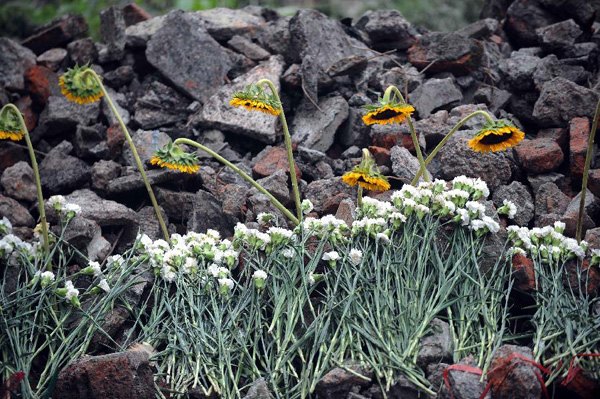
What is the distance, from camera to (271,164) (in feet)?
12.4

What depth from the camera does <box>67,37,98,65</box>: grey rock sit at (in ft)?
15.1

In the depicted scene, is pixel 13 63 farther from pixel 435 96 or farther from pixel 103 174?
pixel 435 96

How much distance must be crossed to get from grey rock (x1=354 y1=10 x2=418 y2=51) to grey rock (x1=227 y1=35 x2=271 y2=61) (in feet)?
2.21

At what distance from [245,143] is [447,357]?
6.34 ft

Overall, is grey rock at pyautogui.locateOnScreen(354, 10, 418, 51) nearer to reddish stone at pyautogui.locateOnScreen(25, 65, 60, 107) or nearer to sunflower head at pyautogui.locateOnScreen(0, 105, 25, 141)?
reddish stone at pyautogui.locateOnScreen(25, 65, 60, 107)

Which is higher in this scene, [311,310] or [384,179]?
[384,179]

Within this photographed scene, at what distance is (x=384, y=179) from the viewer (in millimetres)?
2893

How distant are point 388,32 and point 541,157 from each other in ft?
4.90

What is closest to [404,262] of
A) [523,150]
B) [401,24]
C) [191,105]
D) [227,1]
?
[523,150]

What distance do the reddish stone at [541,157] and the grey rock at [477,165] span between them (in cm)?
8

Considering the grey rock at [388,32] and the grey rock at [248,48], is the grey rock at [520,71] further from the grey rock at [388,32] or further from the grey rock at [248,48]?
the grey rock at [248,48]

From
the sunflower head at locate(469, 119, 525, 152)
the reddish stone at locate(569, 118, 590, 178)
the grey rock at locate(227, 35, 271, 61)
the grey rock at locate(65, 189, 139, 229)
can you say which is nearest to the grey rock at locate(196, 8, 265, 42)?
the grey rock at locate(227, 35, 271, 61)

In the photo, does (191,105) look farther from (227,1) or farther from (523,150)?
(227,1)

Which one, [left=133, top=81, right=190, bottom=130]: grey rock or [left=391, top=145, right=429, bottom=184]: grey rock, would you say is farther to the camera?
[left=133, top=81, right=190, bottom=130]: grey rock
